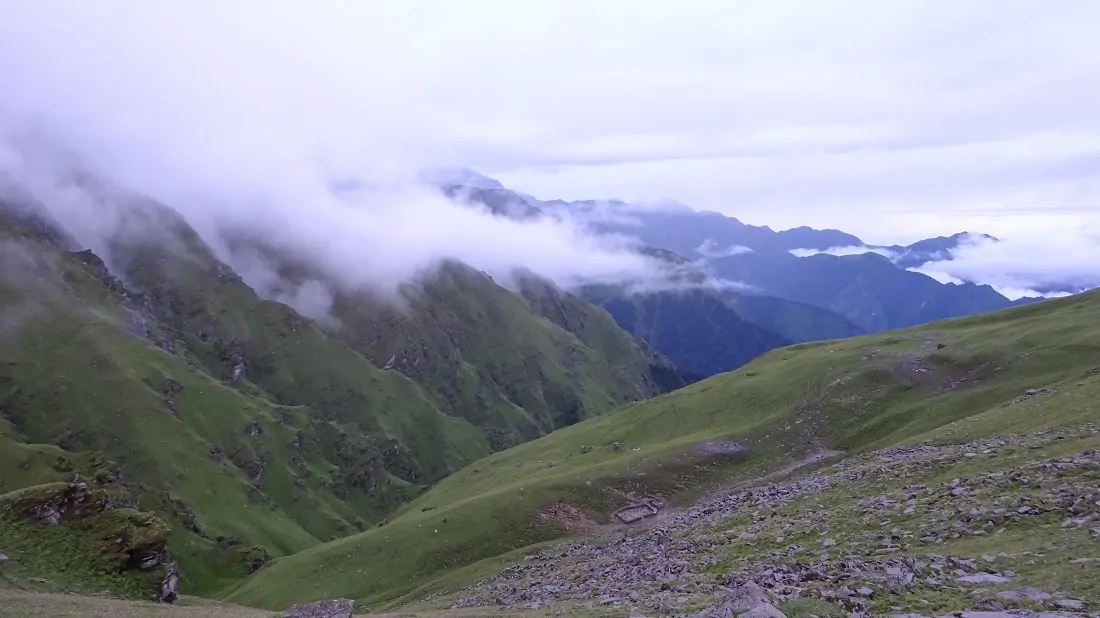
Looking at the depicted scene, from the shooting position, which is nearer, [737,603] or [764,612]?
[764,612]

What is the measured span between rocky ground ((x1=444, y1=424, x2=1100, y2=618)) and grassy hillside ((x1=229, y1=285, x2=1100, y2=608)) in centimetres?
1220

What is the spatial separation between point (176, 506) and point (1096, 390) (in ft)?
653

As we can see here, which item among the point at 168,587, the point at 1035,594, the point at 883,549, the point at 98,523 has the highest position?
the point at 1035,594

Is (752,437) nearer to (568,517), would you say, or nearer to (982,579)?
(568,517)

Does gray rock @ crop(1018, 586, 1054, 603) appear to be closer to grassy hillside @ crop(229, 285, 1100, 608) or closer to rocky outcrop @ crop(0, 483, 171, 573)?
grassy hillside @ crop(229, 285, 1100, 608)

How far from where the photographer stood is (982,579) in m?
25.3

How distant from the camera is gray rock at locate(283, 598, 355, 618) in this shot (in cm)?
3234

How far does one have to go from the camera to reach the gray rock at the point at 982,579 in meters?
24.9

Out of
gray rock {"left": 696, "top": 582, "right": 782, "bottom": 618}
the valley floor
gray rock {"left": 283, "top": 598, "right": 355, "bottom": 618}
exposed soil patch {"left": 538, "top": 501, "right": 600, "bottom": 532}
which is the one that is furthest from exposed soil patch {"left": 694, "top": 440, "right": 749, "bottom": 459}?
gray rock {"left": 283, "top": 598, "right": 355, "bottom": 618}

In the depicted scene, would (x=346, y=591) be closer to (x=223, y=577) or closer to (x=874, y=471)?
(x=874, y=471)

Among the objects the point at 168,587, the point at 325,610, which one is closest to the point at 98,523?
the point at 168,587

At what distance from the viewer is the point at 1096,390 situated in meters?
57.3

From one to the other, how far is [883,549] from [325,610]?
26.6m

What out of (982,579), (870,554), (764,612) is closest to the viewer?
(764,612)
